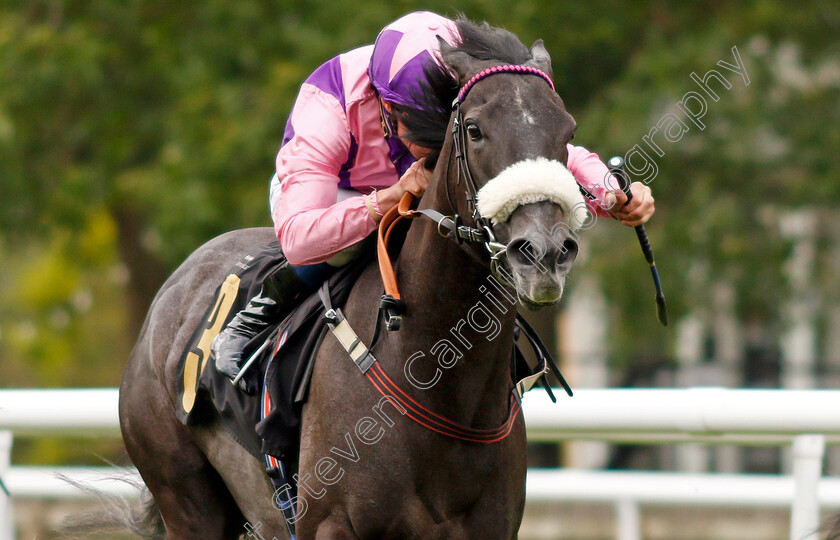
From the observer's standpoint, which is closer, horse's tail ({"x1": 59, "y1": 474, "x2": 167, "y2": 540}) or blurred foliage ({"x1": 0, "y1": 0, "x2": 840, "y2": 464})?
horse's tail ({"x1": 59, "y1": 474, "x2": 167, "y2": 540})

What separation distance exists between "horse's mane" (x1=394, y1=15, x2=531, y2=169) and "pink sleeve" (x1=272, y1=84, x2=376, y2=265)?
27cm

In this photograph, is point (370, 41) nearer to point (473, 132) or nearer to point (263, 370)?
point (263, 370)

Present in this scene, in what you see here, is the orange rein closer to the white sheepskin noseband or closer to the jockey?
the jockey

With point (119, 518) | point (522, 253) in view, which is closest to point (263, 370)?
point (522, 253)

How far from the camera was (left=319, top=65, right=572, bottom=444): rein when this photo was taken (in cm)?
273

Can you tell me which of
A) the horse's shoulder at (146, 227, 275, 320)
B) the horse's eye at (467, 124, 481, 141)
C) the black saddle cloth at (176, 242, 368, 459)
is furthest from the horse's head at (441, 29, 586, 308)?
the horse's shoulder at (146, 227, 275, 320)

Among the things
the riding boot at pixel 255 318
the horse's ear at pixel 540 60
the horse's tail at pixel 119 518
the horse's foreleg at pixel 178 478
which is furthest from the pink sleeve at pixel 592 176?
the horse's tail at pixel 119 518

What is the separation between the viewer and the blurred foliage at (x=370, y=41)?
31.0 feet

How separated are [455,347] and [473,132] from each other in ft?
2.01

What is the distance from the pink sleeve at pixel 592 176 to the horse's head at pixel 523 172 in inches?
14.7

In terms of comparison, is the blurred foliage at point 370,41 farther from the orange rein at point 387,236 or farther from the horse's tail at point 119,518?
the orange rein at point 387,236

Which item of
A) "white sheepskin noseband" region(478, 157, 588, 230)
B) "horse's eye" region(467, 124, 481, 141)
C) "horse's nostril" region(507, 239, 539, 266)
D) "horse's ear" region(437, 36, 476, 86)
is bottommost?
"horse's nostril" region(507, 239, 539, 266)

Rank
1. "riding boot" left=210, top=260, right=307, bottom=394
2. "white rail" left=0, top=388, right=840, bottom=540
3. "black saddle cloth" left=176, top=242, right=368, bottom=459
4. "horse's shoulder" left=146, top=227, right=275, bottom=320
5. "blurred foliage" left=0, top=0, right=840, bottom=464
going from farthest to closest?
1. "blurred foliage" left=0, top=0, right=840, bottom=464
2. "horse's shoulder" left=146, top=227, right=275, bottom=320
3. "white rail" left=0, top=388, right=840, bottom=540
4. "riding boot" left=210, top=260, right=307, bottom=394
5. "black saddle cloth" left=176, top=242, right=368, bottom=459

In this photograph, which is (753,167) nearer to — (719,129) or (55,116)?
(719,129)
